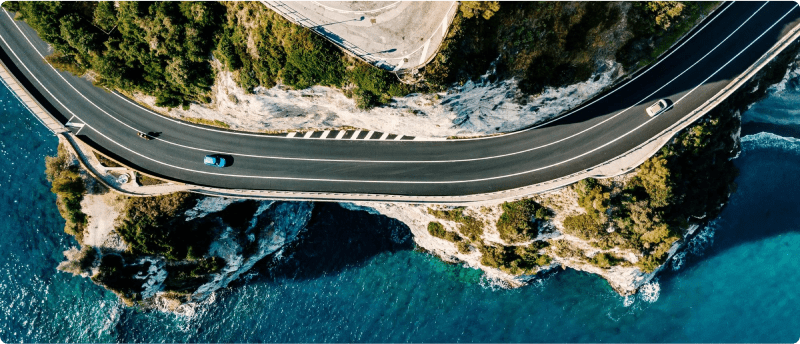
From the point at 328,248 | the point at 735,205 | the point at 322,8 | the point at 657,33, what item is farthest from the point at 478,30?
the point at 735,205

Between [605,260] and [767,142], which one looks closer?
[605,260]

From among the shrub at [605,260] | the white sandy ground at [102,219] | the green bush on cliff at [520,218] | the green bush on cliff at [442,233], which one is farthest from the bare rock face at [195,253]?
the shrub at [605,260]

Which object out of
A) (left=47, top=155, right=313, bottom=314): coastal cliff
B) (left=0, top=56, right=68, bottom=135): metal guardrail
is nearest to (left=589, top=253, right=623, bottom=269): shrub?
(left=47, top=155, right=313, bottom=314): coastal cliff

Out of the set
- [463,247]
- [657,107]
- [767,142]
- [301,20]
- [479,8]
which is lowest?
[767,142]

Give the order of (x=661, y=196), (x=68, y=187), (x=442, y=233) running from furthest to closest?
(x=442, y=233) < (x=68, y=187) < (x=661, y=196)

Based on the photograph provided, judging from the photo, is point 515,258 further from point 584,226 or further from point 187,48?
point 187,48

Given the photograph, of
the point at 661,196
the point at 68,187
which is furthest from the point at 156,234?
the point at 661,196

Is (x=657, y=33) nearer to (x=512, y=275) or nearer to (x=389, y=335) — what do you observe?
(x=512, y=275)
